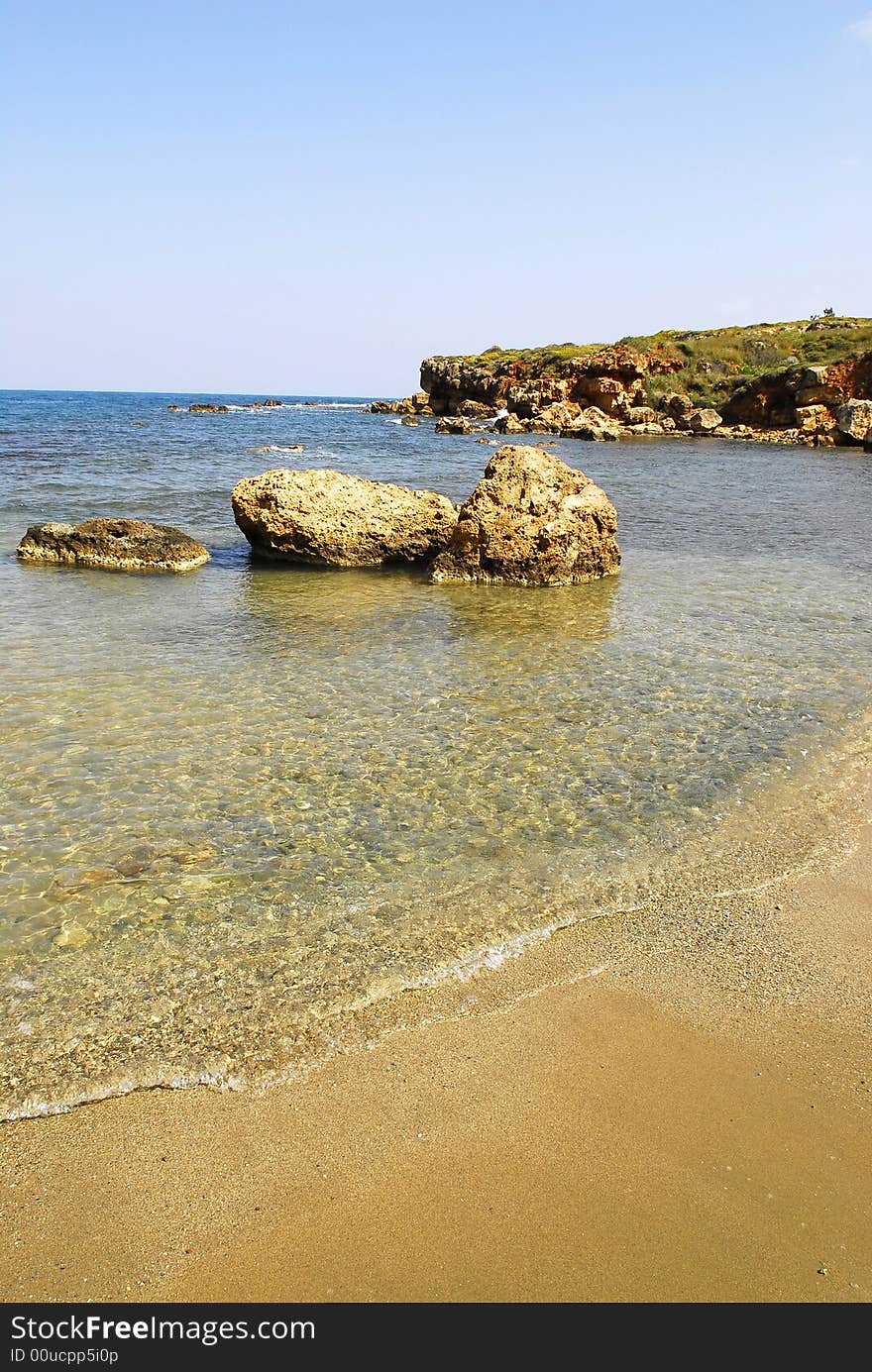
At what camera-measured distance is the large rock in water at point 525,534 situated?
1242cm

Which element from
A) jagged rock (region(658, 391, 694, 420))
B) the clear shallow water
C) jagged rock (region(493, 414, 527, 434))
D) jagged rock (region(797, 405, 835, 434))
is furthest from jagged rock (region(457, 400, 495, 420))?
the clear shallow water

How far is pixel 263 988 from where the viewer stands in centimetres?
390

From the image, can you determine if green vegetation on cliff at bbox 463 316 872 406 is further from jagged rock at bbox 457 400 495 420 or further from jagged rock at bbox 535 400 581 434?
jagged rock at bbox 535 400 581 434

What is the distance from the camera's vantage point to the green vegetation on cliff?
54.3 m

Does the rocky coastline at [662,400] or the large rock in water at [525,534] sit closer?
the large rock in water at [525,534]

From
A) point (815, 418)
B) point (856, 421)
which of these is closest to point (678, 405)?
point (815, 418)

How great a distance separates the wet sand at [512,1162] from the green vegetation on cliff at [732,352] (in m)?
53.0

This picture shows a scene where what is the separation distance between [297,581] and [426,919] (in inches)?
342

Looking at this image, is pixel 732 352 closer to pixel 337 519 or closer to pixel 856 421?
pixel 856 421

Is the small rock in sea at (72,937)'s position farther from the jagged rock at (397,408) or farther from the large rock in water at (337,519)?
the jagged rock at (397,408)

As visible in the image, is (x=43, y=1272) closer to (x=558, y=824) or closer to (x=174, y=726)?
(x=558, y=824)

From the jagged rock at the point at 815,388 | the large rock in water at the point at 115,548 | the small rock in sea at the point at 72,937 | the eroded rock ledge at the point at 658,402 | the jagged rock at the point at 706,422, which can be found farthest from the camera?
the jagged rock at the point at 706,422

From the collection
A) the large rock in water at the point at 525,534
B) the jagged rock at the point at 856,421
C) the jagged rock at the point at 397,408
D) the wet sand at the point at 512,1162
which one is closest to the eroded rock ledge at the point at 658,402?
the jagged rock at the point at 856,421

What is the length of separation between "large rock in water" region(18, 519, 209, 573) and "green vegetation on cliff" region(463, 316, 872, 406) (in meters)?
46.5
